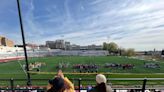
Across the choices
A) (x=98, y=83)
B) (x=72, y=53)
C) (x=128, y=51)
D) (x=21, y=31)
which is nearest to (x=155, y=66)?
(x=21, y=31)

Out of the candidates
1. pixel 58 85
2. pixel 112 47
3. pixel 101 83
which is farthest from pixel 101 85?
pixel 112 47

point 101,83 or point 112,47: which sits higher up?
point 101,83

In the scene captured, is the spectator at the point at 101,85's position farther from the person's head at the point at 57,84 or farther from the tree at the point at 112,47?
the tree at the point at 112,47

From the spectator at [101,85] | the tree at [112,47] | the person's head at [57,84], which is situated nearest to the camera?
the person's head at [57,84]

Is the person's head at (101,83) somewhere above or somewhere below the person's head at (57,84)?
below

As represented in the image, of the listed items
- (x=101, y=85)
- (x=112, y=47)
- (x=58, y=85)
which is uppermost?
(x=58, y=85)

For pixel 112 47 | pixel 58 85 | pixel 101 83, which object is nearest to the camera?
pixel 58 85

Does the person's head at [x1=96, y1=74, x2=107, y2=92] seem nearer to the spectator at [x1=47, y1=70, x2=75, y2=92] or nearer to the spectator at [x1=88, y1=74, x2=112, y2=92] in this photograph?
the spectator at [x1=88, y1=74, x2=112, y2=92]

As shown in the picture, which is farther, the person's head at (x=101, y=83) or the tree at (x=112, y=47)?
the tree at (x=112, y=47)

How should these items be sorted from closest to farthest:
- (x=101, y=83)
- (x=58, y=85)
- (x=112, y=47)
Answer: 1. (x=58, y=85)
2. (x=101, y=83)
3. (x=112, y=47)

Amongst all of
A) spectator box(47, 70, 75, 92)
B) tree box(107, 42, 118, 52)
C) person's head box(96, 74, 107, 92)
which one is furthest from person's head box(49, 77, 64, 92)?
tree box(107, 42, 118, 52)

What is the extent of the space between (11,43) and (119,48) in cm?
8047

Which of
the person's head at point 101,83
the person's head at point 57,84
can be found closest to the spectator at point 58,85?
the person's head at point 57,84

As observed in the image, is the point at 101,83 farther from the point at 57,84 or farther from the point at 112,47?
the point at 112,47
